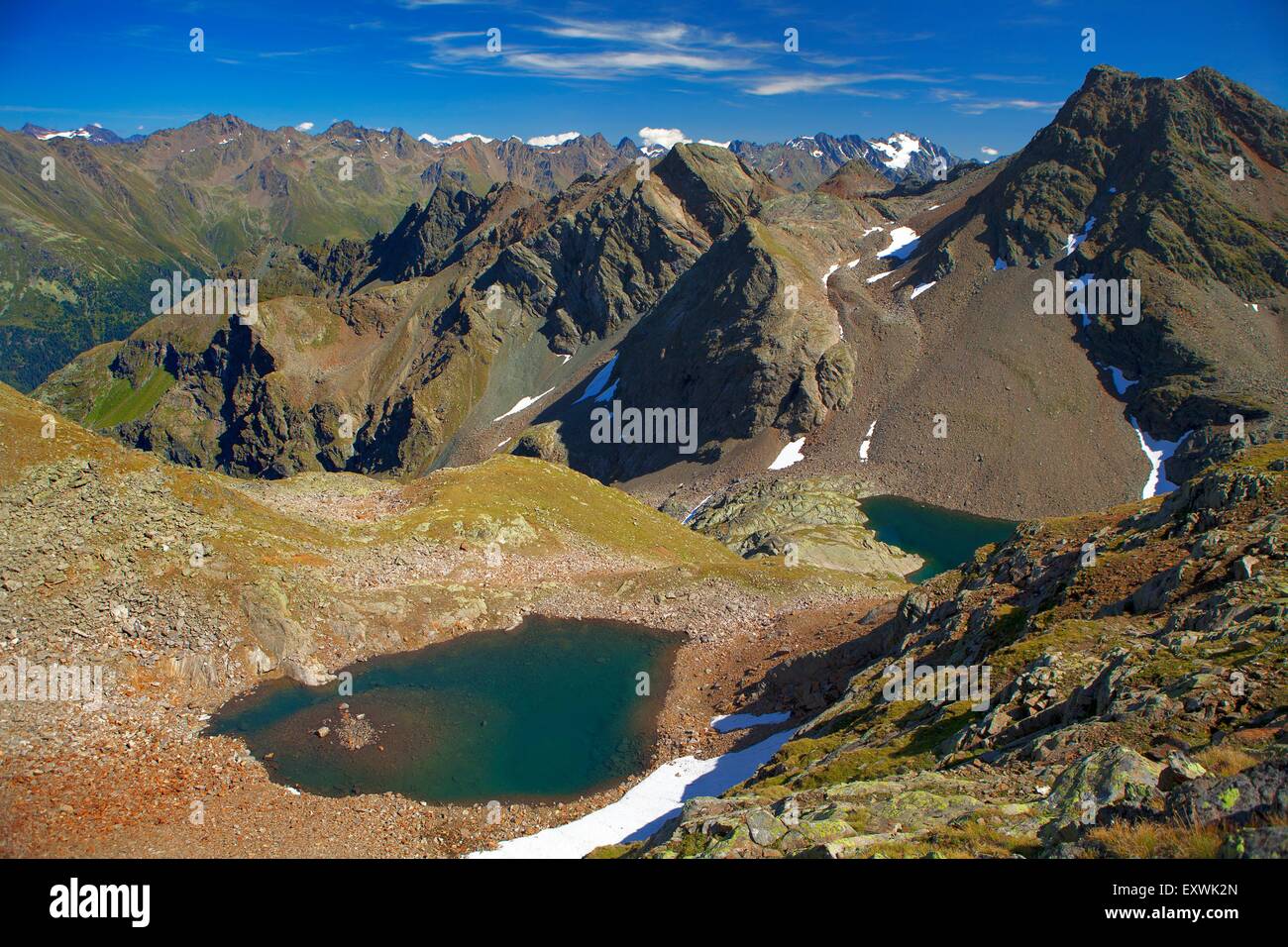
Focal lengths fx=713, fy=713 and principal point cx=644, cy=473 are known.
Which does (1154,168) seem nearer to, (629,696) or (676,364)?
(676,364)

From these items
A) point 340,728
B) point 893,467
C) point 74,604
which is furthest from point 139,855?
point 893,467

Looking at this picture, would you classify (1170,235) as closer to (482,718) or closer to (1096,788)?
(482,718)

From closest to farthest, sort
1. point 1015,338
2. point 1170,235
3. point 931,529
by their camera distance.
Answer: point 931,529 < point 1170,235 < point 1015,338

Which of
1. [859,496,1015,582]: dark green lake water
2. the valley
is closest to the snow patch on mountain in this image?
the valley

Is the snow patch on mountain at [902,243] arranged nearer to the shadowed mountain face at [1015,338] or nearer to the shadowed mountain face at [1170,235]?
the shadowed mountain face at [1015,338]

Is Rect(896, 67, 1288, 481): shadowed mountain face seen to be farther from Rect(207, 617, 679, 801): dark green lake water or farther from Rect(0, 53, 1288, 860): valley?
Rect(207, 617, 679, 801): dark green lake water

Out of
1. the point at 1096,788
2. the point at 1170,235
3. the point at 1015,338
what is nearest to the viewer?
the point at 1096,788

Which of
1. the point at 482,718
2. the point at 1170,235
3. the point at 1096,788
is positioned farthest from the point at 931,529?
the point at 1096,788
